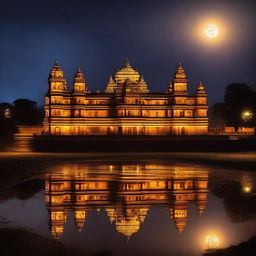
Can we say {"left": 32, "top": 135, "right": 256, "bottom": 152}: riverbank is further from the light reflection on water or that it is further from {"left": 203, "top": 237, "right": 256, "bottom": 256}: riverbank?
{"left": 203, "top": 237, "right": 256, "bottom": 256}: riverbank

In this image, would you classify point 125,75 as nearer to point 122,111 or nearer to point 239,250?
point 122,111

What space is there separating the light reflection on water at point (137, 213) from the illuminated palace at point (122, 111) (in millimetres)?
47506

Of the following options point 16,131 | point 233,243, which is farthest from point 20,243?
point 16,131

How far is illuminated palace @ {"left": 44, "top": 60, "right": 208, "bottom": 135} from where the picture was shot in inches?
2773

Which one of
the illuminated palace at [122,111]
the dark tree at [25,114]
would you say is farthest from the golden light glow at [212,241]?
the dark tree at [25,114]

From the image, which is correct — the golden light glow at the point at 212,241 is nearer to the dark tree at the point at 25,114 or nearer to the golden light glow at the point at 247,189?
the golden light glow at the point at 247,189

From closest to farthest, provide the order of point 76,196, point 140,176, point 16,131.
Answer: point 76,196 → point 140,176 → point 16,131

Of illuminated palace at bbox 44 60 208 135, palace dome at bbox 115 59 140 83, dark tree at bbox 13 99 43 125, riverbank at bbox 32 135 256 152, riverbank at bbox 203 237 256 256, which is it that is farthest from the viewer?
dark tree at bbox 13 99 43 125

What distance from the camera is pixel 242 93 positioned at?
268 ft

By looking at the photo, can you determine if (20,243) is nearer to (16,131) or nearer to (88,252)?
(88,252)

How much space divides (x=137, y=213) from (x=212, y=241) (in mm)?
3780

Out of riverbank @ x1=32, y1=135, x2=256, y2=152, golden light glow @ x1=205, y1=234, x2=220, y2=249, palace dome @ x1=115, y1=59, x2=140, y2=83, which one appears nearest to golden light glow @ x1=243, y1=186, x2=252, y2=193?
golden light glow @ x1=205, y1=234, x2=220, y2=249

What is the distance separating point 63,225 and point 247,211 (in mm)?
6657

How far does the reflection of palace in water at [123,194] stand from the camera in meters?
13.6
